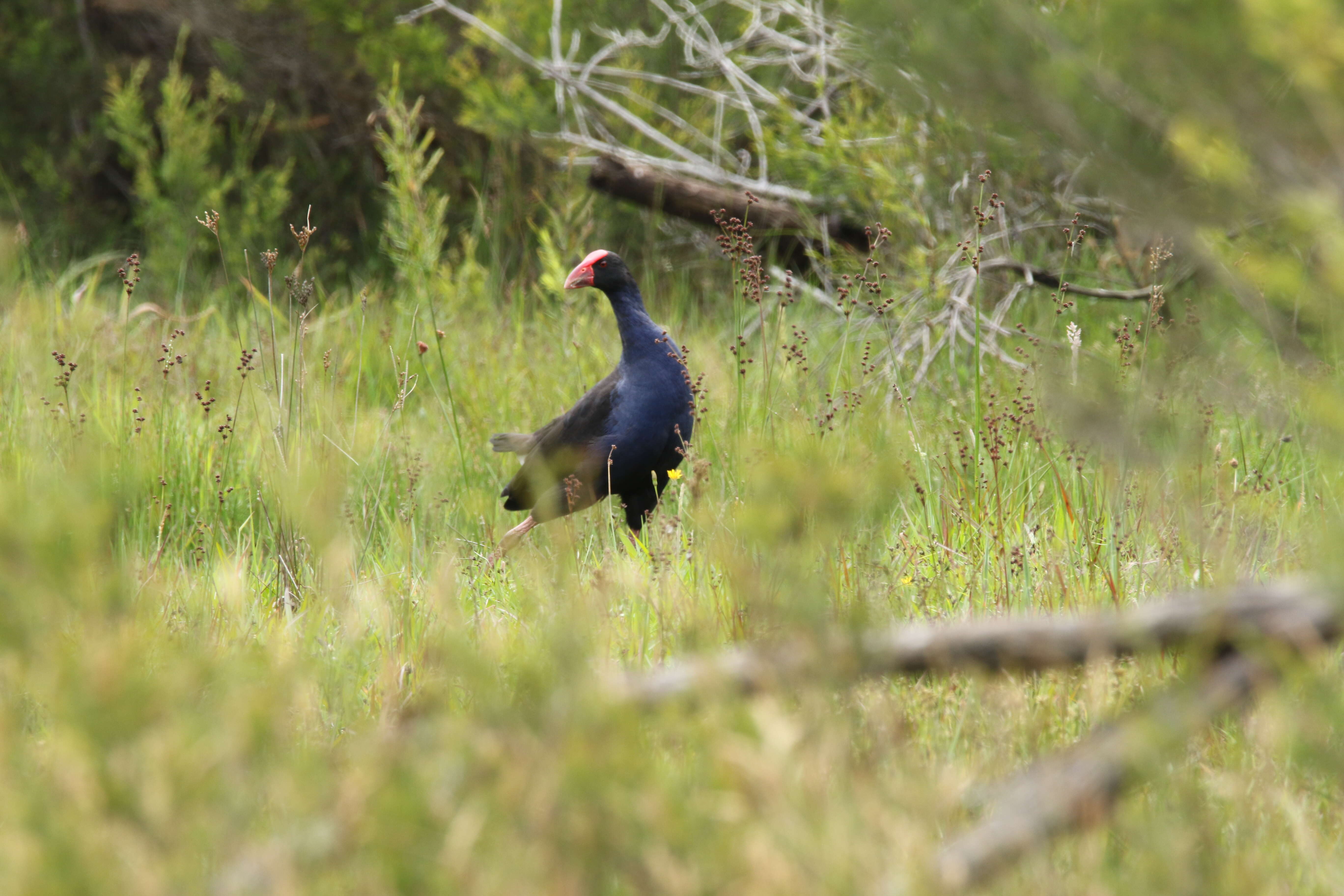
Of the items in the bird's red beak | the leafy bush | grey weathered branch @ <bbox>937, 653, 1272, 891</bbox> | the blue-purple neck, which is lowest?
the leafy bush

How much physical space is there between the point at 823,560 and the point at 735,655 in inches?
43.6

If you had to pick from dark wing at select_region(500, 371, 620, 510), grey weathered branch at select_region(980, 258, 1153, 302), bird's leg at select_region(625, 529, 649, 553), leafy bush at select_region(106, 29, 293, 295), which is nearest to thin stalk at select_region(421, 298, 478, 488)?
dark wing at select_region(500, 371, 620, 510)

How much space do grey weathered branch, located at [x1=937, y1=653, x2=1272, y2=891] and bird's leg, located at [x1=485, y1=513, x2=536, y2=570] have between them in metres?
2.28

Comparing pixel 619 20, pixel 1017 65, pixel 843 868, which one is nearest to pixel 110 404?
pixel 1017 65

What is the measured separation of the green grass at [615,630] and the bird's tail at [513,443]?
0.46ft

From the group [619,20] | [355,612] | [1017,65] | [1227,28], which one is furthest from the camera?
[619,20]

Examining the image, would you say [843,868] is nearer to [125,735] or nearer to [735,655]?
[735,655]

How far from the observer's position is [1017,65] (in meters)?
1.71

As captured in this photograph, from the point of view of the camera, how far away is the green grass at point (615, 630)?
46.6 inches

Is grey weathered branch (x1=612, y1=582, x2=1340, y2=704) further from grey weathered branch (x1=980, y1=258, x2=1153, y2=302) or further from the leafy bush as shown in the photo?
the leafy bush

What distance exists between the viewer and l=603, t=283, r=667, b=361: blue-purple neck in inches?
177

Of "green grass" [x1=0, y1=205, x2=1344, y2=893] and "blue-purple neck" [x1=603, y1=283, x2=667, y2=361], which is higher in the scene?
"green grass" [x1=0, y1=205, x2=1344, y2=893]

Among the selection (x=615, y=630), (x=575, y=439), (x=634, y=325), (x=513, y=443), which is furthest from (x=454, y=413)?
(x=615, y=630)

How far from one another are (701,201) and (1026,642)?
19.1 feet
